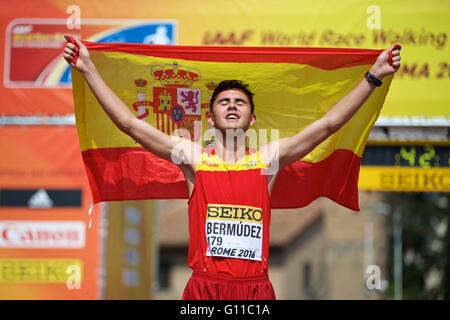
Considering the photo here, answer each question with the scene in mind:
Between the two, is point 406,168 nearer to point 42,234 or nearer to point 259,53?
point 259,53

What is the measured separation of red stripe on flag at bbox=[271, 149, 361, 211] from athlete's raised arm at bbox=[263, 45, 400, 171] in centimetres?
89

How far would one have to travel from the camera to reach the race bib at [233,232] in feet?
16.9

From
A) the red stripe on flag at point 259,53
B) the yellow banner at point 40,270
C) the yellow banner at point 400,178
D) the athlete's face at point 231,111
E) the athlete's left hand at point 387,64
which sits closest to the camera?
the athlete's face at point 231,111

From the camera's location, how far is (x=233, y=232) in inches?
203

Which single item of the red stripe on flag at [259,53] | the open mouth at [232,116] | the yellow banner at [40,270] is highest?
the red stripe on flag at [259,53]

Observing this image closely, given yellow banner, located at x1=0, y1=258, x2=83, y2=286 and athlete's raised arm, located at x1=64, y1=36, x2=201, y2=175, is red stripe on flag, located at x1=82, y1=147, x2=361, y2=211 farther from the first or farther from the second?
yellow banner, located at x1=0, y1=258, x2=83, y2=286

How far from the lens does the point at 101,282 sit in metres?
9.58

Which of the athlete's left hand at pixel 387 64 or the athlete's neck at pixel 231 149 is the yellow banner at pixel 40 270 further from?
the athlete's left hand at pixel 387 64

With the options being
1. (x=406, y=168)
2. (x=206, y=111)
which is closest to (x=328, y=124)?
(x=206, y=111)

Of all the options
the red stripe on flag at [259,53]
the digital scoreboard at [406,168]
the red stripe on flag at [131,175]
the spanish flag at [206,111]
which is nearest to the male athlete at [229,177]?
the red stripe on flag at [259,53]

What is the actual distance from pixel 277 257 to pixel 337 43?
36.2 meters
